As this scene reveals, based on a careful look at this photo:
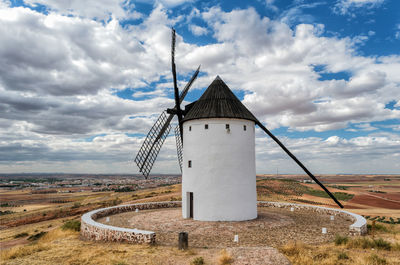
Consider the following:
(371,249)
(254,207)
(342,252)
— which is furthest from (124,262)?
(254,207)

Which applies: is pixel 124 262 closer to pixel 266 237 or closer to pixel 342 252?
pixel 266 237

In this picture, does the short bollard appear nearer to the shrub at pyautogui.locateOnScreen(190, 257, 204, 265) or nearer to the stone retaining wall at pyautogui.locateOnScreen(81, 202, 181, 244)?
the stone retaining wall at pyautogui.locateOnScreen(81, 202, 181, 244)

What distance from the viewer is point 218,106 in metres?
16.1

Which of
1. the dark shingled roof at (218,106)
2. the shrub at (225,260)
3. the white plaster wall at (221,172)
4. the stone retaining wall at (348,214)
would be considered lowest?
the stone retaining wall at (348,214)

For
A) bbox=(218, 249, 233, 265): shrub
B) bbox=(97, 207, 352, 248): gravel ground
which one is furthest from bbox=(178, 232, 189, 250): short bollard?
bbox=(218, 249, 233, 265): shrub

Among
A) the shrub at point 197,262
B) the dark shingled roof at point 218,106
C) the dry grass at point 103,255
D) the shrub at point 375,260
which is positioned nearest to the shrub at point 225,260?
→ the dry grass at point 103,255

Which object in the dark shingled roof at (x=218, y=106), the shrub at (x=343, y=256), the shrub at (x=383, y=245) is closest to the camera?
the shrub at (x=343, y=256)

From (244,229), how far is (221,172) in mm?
3357

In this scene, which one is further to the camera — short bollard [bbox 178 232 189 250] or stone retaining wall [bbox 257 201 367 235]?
stone retaining wall [bbox 257 201 367 235]

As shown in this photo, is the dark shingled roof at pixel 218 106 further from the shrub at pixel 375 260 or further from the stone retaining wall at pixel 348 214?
the shrub at pixel 375 260

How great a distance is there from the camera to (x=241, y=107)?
1673 centimetres

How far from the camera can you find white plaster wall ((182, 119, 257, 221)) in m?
15.1

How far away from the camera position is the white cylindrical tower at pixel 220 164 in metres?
15.2

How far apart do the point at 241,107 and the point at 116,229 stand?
9.93 metres
